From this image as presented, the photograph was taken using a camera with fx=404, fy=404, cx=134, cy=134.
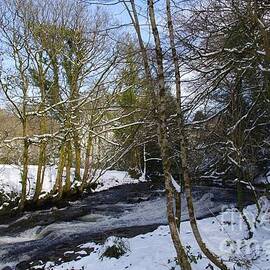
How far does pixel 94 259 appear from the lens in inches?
289

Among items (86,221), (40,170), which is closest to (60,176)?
(40,170)

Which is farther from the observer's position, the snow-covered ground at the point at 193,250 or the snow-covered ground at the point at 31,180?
the snow-covered ground at the point at 31,180

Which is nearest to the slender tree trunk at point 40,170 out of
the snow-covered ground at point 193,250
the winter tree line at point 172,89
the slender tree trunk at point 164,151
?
the winter tree line at point 172,89

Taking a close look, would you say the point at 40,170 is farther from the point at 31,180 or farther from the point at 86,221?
the point at 86,221

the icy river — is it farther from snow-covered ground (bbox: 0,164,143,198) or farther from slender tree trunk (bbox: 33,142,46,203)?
snow-covered ground (bbox: 0,164,143,198)

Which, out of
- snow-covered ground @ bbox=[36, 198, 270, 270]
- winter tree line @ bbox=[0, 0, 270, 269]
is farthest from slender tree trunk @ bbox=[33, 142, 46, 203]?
snow-covered ground @ bbox=[36, 198, 270, 270]

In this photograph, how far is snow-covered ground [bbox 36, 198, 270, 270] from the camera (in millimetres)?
6328

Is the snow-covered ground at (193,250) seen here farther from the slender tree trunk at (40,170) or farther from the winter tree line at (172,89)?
the slender tree trunk at (40,170)

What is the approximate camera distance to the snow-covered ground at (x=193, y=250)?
20.8 feet

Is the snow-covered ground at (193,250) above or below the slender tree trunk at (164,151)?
below

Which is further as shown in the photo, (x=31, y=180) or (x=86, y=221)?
(x=31, y=180)

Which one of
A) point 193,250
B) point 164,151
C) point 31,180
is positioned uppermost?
point 164,151

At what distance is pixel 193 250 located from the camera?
→ 695 cm

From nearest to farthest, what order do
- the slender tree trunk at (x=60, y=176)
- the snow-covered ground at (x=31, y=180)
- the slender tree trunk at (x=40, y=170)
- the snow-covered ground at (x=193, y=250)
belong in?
the snow-covered ground at (x=193, y=250)
the slender tree trunk at (x=40, y=170)
the snow-covered ground at (x=31, y=180)
the slender tree trunk at (x=60, y=176)
